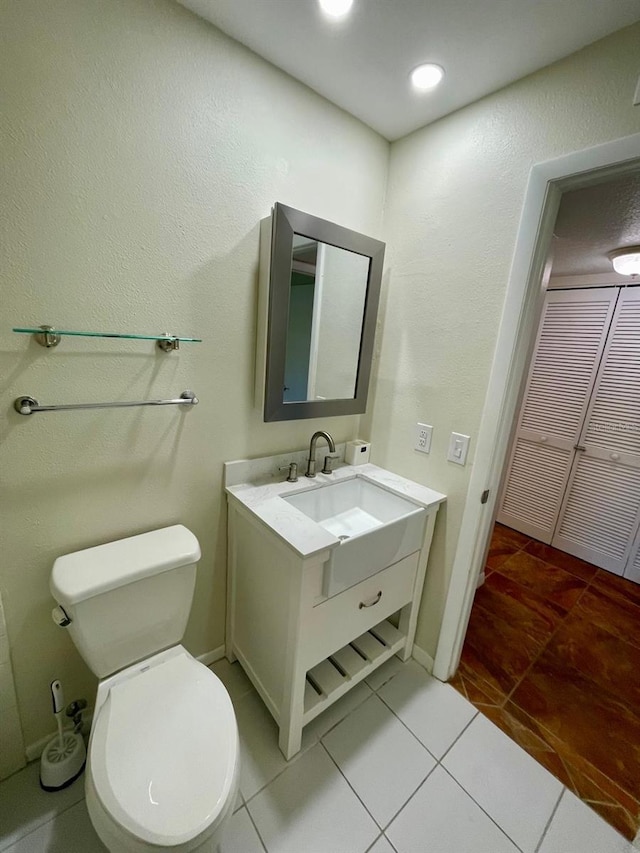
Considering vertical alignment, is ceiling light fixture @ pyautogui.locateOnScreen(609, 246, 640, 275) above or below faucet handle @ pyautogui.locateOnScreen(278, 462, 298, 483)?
above

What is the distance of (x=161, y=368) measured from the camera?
1152 mm

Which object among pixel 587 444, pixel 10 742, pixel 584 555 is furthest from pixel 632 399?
pixel 10 742

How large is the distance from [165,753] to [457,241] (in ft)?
6.09

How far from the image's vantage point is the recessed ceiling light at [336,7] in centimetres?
92

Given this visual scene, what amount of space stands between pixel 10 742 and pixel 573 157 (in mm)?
2541

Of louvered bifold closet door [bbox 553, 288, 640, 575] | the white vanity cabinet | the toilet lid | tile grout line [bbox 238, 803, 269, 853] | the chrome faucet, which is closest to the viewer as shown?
the toilet lid

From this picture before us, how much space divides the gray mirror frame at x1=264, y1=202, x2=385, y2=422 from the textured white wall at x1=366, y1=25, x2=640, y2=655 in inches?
5.4

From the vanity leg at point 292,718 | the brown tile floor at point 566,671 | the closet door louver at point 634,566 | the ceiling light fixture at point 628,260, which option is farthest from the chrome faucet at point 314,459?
the closet door louver at point 634,566

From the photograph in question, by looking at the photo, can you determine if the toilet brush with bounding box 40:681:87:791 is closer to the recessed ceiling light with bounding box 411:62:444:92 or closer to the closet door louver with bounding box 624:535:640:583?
the recessed ceiling light with bounding box 411:62:444:92

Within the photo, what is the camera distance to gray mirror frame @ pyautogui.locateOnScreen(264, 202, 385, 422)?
47.0 inches

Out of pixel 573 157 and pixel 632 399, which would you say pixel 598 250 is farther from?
pixel 573 157

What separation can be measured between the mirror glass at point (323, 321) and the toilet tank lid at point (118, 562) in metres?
0.66

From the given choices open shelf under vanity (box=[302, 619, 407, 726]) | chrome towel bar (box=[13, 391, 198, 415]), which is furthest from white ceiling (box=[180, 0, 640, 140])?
open shelf under vanity (box=[302, 619, 407, 726])

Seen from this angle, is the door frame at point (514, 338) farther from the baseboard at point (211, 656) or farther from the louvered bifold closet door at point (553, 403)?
the louvered bifold closet door at point (553, 403)
